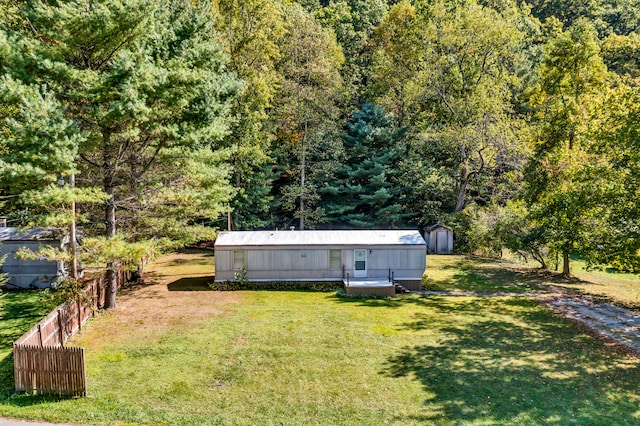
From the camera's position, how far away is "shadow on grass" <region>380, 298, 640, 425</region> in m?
9.33

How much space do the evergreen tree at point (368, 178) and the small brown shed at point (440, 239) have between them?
10.1 ft

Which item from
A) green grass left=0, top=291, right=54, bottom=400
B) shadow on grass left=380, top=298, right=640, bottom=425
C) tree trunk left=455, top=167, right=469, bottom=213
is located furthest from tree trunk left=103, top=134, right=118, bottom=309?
tree trunk left=455, top=167, right=469, bottom=213

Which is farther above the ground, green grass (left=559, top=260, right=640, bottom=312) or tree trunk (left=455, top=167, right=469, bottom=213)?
tree trunk (left=455, top=167, right=469, bottom=213)

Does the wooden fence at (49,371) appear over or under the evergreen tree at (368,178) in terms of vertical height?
under

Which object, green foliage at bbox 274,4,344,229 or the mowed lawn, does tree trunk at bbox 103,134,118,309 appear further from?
green foliage at bbox 274,4,344,229

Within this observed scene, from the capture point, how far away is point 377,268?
2005 centimetres

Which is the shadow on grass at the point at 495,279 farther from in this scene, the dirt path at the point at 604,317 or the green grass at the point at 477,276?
the dirt path at the point at 604,317

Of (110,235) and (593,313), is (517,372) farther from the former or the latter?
(110,235)

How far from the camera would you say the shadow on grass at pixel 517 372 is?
30.6 feet

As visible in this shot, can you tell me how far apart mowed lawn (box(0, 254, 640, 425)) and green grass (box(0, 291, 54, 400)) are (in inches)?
58.0

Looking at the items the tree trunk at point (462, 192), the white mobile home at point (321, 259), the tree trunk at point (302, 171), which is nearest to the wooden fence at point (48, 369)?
the white mobile home at point (321, 259)

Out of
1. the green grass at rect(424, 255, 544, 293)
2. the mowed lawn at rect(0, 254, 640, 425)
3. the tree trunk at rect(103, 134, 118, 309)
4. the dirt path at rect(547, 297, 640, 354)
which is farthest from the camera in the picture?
the green grass at rect(424, 255, 544, 293)

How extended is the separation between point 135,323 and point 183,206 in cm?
461

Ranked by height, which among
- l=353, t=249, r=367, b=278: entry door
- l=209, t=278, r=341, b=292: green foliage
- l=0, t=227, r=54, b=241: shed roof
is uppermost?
Result: l=0, t=227, r=54, b=241: shed roof
